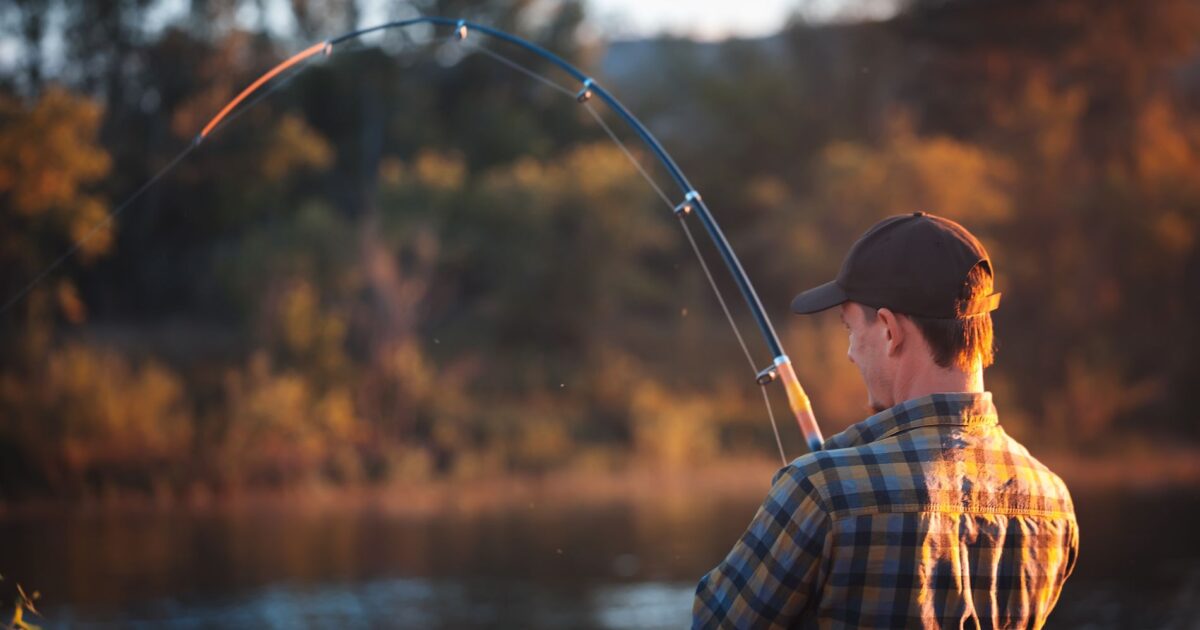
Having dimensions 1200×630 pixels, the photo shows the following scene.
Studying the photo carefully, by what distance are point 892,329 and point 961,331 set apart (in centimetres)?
8

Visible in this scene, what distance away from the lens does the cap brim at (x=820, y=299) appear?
1642mm

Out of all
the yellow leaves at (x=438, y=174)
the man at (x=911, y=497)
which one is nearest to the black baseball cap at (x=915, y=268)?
the man at (x=911, y=497)

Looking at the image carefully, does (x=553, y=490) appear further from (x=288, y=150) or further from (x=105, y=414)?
(x=288, y=150)

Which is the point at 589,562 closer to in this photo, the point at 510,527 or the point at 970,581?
the point at 510,527

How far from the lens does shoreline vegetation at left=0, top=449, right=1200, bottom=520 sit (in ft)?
44.3

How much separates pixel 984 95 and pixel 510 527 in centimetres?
1146

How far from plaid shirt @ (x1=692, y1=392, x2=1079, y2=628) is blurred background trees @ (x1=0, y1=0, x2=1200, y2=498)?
1286 centimetres

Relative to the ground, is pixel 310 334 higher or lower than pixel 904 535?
higher

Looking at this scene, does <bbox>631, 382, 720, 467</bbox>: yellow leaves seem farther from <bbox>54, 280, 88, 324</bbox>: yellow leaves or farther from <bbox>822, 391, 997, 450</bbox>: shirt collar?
<bbox>822, 391, 997, 450</bbox>: shirt collar

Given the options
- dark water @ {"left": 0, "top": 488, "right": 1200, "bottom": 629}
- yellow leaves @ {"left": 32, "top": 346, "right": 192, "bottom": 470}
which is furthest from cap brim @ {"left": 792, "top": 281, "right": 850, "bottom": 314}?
yellow leaves @ {"left": 32, "top": 346, "right": 192, "bottom": 470}

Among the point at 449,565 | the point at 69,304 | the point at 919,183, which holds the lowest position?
the point at 449,565

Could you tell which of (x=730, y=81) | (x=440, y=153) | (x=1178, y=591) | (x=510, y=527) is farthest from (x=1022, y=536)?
(x=730, y=81)

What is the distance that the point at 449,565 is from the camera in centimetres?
1129

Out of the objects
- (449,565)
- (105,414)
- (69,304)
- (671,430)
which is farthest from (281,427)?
(671,430)
